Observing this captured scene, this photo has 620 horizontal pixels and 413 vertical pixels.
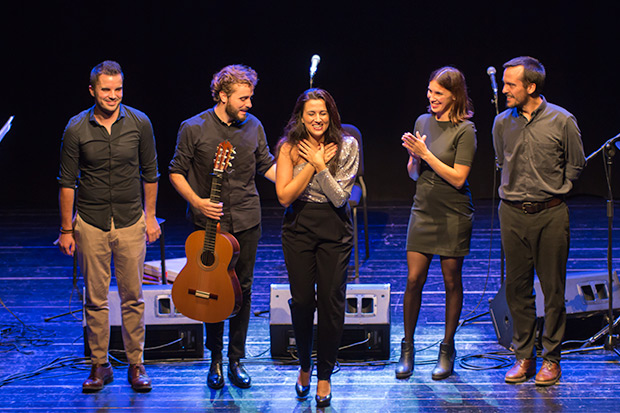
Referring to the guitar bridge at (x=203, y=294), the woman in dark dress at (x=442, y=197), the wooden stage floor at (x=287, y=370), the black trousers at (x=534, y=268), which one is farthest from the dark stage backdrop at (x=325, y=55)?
the guitar bridge at (x=203, y=294)

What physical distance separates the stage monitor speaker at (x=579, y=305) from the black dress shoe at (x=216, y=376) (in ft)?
5.55

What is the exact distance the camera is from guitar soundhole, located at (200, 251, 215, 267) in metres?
3.33

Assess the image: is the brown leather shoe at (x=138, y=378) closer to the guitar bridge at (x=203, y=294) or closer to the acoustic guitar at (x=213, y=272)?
the acoustic guitar at (x=213, y=272)

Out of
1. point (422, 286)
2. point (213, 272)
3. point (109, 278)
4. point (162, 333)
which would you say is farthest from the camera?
point (162, 333)

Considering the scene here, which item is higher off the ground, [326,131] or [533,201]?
[326,131]

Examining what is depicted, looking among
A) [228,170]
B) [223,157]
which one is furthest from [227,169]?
[223,157]

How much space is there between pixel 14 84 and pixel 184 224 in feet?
10.6

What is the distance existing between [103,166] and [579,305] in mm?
2826

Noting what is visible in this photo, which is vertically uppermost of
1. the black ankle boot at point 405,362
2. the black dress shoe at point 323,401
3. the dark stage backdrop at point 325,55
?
the dark stage backdrop at point 325,55

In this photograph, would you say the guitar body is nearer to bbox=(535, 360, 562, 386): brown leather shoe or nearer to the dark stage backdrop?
bbox=(535, 360, 562, 386): brown leather shoe

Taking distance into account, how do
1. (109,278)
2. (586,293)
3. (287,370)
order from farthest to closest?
(586,293), (287,370), (109,278)

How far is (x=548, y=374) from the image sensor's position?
3.50 meters

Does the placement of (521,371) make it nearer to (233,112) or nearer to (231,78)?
(233,112)

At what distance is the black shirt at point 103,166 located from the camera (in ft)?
11.0
